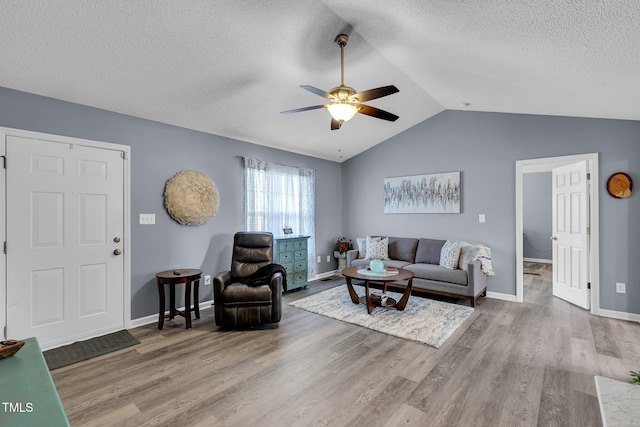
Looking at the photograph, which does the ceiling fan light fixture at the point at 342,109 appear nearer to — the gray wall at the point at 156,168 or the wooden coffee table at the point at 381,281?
the wooden coffee table at the point at 381,281

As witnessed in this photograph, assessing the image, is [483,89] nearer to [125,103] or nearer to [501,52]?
[501,52]

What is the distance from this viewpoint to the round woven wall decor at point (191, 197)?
3.81 metres

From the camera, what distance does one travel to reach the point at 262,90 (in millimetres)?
3523

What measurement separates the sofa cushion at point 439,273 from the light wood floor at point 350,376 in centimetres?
76

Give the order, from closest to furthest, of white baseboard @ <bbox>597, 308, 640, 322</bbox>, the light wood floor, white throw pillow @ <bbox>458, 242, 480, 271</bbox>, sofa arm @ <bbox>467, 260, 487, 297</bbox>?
1. the light wood floor
2. white baseboard @ <bbox>597, 308, 640, 322</bbox>
3. sofa arm @ <bbox>467, 260, 487, 297</bbox>
4. white throw pillow @ <bbox>458, 242, 480, 271</bbox>

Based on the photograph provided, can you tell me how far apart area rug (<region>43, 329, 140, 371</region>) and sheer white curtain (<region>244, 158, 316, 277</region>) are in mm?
2124

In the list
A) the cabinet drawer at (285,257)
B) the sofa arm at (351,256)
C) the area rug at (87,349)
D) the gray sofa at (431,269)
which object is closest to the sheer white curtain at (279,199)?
the cabinet drawer at (285,257)

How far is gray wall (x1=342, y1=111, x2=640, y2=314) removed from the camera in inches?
145

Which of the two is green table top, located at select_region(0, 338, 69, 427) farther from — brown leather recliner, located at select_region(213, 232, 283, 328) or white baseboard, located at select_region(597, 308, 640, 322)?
white baseboard, located at select_region(597, 308, 640, 322)

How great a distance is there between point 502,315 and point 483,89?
2.84 m

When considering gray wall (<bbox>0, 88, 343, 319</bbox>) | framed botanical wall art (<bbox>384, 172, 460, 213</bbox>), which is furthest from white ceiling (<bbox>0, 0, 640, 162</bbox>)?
framed botanical wall art (<bbox>384, 172, 460, 213</bbox>)

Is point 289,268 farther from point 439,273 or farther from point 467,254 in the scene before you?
point 467,254

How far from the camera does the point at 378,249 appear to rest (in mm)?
5434

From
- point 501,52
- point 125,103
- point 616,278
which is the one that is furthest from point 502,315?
point 125,103
